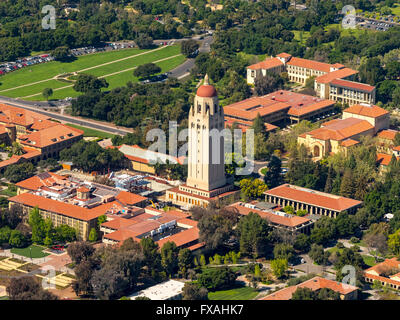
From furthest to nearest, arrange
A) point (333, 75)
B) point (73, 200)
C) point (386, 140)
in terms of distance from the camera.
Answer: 1. point (333, 75)
2. point (386, 140)
3. point (73, 200)

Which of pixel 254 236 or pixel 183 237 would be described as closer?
pixel 254 236

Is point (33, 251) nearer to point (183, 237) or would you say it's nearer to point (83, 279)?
point (83, 279)

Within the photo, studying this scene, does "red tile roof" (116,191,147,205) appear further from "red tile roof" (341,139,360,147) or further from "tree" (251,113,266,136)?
"red tile roof" (341,139,360,147)

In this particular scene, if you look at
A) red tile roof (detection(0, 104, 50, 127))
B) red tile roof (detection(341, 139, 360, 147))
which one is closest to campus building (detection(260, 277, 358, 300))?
red tile roof (detection(341, 139, 360, 147))

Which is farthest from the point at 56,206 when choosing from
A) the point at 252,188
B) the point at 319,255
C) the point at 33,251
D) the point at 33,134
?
the point at 319,255

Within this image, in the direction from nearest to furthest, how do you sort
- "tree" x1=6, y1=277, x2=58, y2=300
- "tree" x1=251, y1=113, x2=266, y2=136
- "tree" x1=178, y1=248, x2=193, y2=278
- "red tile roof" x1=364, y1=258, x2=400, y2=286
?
"tree" x1=6, y1=277, x2=58, y2=300 → "red tile roof" x1=364, y1=258, x2=400, y2=286 → "tree" x1=178, y1=248, x2=193, y2=278 → "tree" x1=251, y1=113, x2=266, y2=136

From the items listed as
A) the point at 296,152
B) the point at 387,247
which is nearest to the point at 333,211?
the point at 387,247
